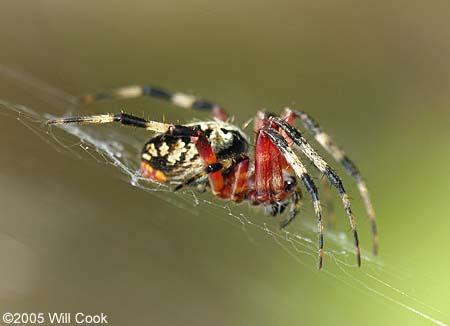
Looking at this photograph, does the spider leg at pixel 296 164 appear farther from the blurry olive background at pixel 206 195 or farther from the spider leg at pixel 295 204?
the blurry olive background at pixel 206 195

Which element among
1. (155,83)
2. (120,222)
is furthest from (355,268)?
(155,83)

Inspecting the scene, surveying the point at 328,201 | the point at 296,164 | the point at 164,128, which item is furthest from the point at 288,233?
the point at 164,128

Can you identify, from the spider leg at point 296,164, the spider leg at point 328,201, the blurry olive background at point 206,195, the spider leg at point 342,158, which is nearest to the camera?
the spider leg at point 296,164

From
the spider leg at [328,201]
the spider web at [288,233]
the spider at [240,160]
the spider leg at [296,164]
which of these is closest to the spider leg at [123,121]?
the spider at [240,160]

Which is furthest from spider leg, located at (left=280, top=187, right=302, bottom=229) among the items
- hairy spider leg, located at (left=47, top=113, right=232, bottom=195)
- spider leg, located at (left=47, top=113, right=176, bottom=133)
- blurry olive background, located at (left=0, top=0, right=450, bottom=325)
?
spider leg, located at (left=47, top=113, right=176, bottom=133)

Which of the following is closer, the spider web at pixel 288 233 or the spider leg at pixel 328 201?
the spider web at pixel 288 233

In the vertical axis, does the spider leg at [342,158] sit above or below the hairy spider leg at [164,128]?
above

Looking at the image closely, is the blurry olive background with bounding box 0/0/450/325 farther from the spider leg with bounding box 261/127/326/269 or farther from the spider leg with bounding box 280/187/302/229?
the spider leg with bounding box 261/127/326/269
